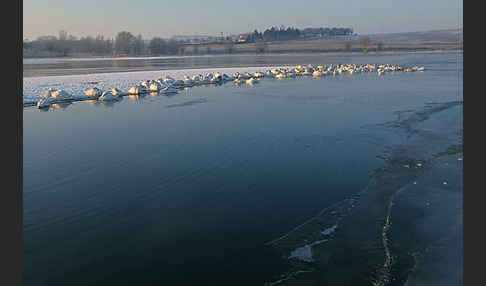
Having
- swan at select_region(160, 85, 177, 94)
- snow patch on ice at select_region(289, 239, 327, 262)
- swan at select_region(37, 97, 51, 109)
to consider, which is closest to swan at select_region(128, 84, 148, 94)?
swan at select_region(160, 85, 177, 94)

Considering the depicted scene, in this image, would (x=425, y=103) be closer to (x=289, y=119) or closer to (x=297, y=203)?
(x=289, y=119)

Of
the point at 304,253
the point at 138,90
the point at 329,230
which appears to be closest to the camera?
the point at 304,253

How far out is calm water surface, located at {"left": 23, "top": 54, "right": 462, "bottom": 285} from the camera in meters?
4.25

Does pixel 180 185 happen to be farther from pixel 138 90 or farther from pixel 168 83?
pixel 168 83

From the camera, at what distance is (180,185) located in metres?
6.66

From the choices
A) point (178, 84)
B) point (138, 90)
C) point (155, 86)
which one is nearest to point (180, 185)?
point (138, 90)

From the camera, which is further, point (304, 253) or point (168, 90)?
point (168, 90)

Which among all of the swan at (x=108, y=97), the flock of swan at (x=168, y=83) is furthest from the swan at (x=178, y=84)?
the swan at (x=108, y=97)

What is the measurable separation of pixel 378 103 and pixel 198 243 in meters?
12.6

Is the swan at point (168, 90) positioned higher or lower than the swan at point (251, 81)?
lower

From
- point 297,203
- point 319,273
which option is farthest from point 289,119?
point 319,273

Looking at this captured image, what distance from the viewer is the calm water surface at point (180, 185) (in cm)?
425

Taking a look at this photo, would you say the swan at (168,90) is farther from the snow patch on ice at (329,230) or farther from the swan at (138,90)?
the snow patch on ice at (329,230)

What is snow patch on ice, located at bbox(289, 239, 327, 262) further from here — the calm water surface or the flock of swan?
the flock of swan
